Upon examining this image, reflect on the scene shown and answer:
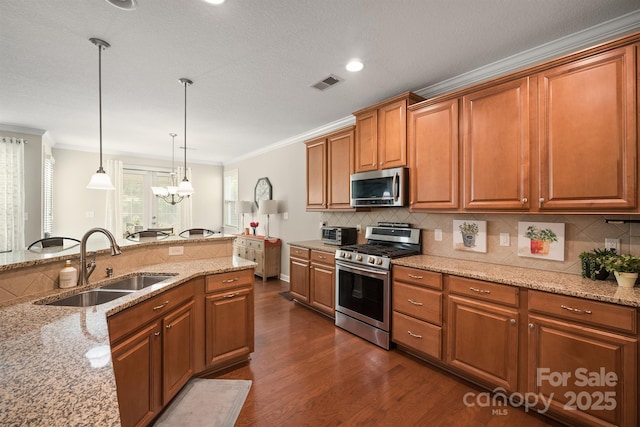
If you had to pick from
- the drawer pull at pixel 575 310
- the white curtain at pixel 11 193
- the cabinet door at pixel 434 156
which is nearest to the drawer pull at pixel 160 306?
the cabinet door at pixel 434 156

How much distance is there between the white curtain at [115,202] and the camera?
6008mm

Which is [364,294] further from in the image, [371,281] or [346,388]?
[346,388]

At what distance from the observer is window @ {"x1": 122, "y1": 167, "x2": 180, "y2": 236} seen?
20.8 feet

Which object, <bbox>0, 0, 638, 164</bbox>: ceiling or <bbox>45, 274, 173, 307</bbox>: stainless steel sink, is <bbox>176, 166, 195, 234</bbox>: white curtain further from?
<bbox>45, 274, 173, 307</bbox>: stainless steel sink

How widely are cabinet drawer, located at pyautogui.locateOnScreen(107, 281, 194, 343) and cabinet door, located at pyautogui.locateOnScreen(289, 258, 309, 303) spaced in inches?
72.4

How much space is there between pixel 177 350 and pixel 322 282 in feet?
6.16

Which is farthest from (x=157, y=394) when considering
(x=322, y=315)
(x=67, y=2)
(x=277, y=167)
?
(x=277, y=167)

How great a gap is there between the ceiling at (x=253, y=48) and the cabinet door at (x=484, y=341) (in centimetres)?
200

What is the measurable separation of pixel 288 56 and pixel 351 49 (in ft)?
1.72

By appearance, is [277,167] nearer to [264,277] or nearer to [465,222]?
[264,277]

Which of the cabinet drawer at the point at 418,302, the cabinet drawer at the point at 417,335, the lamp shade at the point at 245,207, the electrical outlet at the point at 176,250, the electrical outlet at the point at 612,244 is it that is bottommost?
the cabinet drawer at the point at 417,335

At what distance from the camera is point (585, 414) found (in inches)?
67.1

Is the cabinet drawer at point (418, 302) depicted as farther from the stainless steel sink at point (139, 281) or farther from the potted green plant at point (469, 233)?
the stainless steel sink at point (139, 281)

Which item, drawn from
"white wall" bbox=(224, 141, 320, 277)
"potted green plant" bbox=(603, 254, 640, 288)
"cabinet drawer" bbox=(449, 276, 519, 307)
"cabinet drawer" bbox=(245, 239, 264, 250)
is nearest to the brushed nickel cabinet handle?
"cabinet drawer" bbox=(449, 276, 519, 307)
